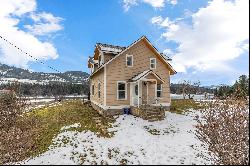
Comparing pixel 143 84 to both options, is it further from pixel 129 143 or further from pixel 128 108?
pixel 129 143

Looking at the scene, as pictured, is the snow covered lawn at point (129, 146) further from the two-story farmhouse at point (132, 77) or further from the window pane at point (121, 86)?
the window pane at point (121, 86)

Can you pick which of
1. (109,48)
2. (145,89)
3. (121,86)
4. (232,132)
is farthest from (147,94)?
(232,132)

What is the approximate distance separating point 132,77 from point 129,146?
1243 cm

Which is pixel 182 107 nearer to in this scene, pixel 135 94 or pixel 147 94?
pixel 147 94

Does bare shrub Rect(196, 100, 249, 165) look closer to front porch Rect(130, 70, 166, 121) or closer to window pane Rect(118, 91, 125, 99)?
front porch Rect(130, 70, 166, 121)

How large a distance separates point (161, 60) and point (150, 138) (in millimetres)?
13514

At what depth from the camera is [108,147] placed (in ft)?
57.1

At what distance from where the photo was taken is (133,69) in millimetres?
29312

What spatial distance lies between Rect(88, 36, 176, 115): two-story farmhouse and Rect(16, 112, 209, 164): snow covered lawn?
4706mm

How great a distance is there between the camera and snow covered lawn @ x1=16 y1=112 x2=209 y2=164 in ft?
49.4

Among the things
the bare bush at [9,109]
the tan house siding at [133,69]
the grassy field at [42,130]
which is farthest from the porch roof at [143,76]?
the bare bush at [9,109]

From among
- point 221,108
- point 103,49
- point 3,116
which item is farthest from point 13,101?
point 221,108

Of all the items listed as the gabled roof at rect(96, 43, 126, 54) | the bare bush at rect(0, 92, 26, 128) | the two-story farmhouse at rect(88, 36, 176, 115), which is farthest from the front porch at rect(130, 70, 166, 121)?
the bare bush at rect(0, 92, 26, 128)

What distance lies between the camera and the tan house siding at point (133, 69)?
27.8 metres
